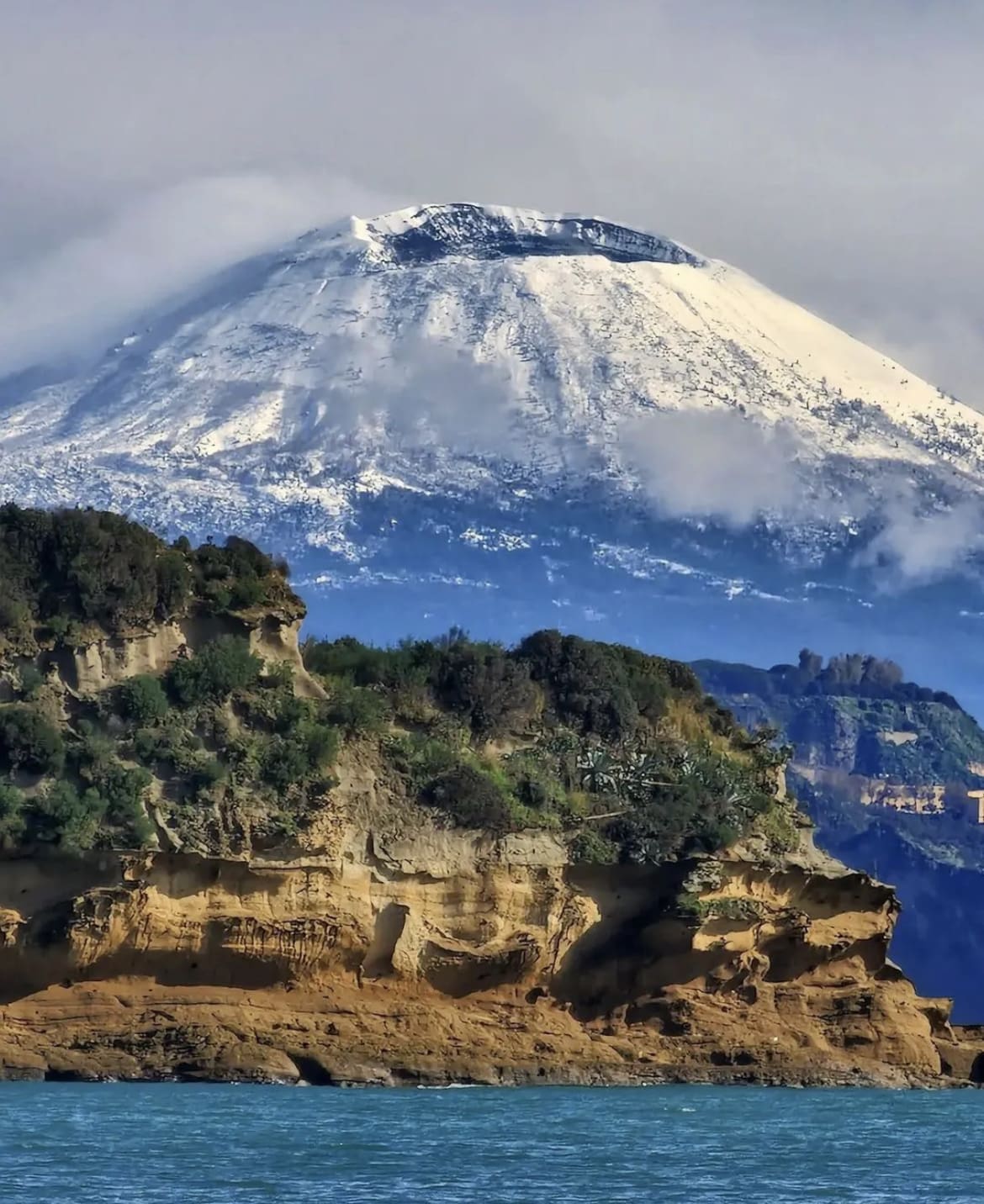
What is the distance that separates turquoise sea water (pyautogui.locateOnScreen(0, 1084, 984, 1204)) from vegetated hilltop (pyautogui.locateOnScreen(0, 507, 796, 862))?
24.6 ft

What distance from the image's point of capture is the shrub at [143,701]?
77062 millimetres

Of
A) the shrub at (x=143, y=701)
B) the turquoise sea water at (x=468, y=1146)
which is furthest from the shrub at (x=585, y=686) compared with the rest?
the shrub at (x=143, y=701)

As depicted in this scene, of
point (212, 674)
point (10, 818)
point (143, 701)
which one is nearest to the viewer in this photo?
point (10, 818)

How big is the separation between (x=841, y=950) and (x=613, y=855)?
7.26m

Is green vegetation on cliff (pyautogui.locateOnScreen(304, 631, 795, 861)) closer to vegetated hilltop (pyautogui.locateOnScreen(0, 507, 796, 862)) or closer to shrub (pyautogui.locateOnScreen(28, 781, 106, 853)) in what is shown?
vegetated hilltop (pyautogui.locateOnScreen(0, 507, 796, 862))

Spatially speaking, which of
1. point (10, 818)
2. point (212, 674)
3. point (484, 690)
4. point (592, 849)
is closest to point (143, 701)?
point (212, 674)

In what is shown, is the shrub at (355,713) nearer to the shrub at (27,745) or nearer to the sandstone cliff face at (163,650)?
the sandstone cliff face at (163,650)

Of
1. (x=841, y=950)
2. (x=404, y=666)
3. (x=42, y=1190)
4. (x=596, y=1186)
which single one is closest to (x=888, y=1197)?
(x=596, y=1186)

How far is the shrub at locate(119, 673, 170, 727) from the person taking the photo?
77.1 meters

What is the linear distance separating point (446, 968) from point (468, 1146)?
16.3m

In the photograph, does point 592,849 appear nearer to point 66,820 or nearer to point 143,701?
point 143,701

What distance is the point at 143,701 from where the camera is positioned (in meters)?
77.0

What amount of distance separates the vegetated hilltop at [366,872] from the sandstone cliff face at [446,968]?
8 centimetres

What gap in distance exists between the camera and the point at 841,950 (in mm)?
82812
